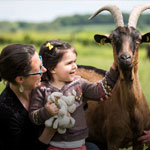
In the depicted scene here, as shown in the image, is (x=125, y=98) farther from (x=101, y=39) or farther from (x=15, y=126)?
(x=15, y=126)

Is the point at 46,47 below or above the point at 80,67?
above

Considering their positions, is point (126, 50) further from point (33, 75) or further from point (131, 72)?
point (33, 75)

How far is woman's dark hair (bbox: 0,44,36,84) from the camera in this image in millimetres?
3133

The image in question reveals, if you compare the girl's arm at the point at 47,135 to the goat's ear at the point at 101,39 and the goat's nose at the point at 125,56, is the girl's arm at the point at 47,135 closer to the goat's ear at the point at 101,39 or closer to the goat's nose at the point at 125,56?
the goat's nose at the point at 125,56

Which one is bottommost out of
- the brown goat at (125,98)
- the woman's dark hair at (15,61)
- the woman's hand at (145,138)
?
the woman's hand at (145,138)

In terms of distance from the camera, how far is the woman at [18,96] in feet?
10.4

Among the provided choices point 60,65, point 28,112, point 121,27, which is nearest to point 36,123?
point 28,112

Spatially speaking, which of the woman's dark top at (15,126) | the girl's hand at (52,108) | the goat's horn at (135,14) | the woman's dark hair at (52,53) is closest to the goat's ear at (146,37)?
the goat's horn at (135,14)

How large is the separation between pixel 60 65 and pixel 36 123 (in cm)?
67

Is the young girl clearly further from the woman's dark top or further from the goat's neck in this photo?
the goat's neck

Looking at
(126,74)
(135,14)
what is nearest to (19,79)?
(126,74)

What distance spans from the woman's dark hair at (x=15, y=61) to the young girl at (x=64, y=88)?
24cm

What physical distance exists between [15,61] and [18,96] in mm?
438

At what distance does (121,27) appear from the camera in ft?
13.0
